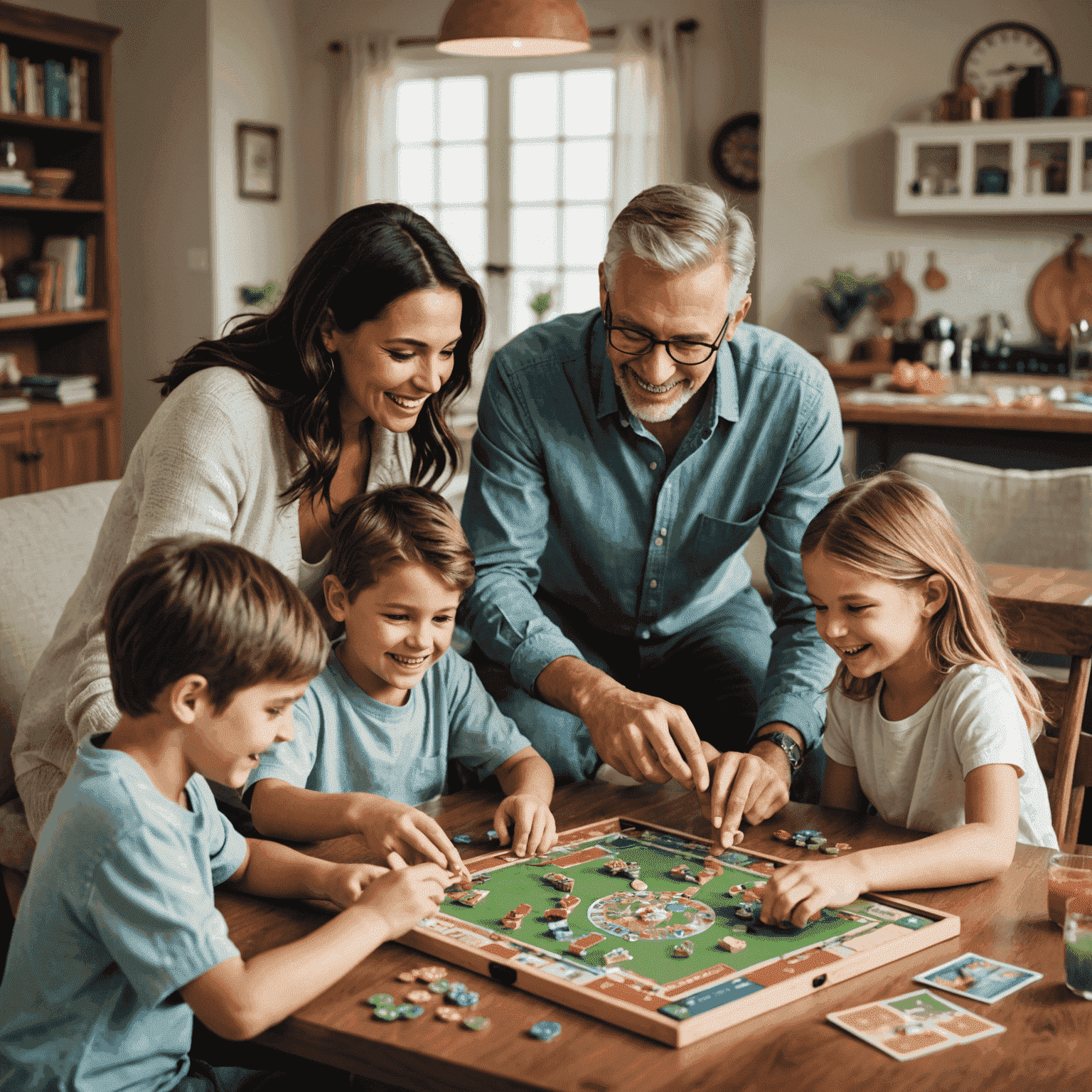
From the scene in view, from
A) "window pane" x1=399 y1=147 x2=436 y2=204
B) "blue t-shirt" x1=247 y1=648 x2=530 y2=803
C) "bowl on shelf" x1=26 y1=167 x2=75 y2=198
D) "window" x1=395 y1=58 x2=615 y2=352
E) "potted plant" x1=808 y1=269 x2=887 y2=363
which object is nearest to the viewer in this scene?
"blue t-shirt" x1=247 y1=648 x2=530 y2=803

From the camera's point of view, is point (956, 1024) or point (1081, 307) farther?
point (1081, 307)

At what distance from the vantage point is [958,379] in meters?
5.67

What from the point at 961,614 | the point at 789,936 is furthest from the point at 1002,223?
the point at 789,936

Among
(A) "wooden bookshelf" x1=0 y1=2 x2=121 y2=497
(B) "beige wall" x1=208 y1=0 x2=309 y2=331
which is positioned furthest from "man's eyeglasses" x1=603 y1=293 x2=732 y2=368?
(B) "beige wall" x1=208 y1=0 x2=309 y2=331

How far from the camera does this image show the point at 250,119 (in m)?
6.85

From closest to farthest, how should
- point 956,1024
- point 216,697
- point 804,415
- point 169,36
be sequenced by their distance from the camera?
point 956,1024
point 216,697
point 804,415
point 169,36

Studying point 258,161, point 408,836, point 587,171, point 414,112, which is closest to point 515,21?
point 408,836

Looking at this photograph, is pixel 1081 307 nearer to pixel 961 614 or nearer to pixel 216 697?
pixel 961 614

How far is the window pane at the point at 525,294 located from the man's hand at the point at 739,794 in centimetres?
577

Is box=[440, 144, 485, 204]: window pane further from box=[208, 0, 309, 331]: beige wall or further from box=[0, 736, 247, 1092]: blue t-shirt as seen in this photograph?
box=[0, 736, 247, 1092]: blue t-shirt

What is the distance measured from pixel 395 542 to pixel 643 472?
0.63 metres

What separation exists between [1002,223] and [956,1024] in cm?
550

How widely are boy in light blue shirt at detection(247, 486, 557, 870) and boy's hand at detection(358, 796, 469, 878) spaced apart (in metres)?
0.19

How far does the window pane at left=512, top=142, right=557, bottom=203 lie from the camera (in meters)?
7.08
